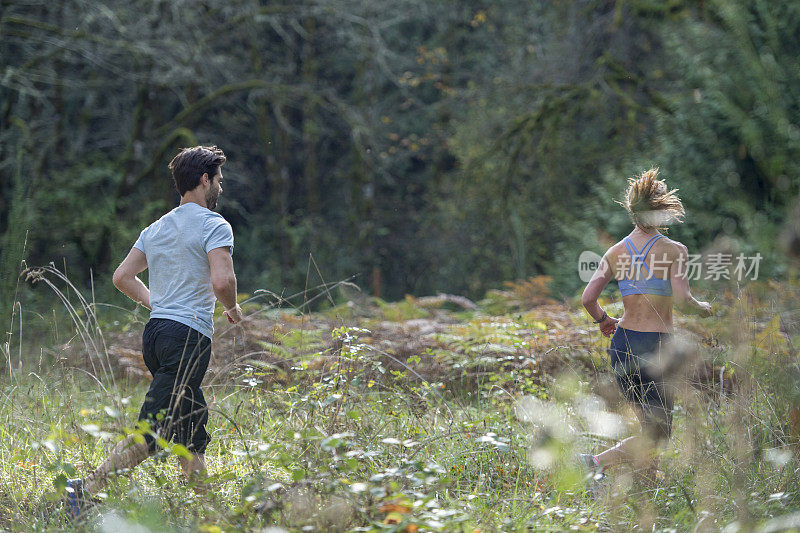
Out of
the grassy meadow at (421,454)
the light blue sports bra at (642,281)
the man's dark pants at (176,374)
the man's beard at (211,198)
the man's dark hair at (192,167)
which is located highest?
the man's dark hair at (192,167)

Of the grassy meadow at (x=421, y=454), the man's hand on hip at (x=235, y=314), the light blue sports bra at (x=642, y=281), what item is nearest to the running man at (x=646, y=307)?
the light blue sports bra at (x=642, y=281)

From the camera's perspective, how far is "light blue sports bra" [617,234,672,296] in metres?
4.35

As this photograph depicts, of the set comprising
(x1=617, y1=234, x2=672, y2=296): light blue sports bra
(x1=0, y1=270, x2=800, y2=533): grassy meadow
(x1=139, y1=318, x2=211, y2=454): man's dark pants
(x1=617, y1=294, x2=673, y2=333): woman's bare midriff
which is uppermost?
(x1=617, y1=234, x2=672, y2=296): light blue sports bra

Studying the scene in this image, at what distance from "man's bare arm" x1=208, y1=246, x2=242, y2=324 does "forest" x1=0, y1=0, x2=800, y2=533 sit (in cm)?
48

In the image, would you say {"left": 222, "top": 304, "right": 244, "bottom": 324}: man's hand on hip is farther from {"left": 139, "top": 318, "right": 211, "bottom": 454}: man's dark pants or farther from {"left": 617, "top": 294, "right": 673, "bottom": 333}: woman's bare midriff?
{"left": 617, "top": 294, "right": 673, "bottom": 333}: woman's bare midriff

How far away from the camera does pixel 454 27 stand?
71.1 feet

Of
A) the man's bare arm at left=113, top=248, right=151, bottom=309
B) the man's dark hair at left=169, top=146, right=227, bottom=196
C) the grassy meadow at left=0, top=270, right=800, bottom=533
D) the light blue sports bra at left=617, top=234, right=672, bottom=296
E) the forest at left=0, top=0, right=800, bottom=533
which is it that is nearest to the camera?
the grassy meadow at left=0, top=270, right=800, bottom=533

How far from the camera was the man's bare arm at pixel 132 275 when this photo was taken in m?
4.17

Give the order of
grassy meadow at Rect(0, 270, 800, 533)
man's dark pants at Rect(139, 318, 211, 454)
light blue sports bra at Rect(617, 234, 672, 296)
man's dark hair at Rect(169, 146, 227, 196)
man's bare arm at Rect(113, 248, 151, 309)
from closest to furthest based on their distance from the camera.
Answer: grassy meadow at Rect(0, 270, 800, 533) < man's dark pants at Rect(139, 318, 211, 454) < man's dark hair at Rect(169, 146, 227, 196) < man's bare arm at Rect(113, 248, 151, 309) < light blue sports bra at Rect(617, 234, 672, 296)

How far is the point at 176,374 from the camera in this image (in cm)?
Answer: 383

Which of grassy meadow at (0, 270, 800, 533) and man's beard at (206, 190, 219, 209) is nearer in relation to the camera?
grassy meadow at (0, 270, 800, 533)

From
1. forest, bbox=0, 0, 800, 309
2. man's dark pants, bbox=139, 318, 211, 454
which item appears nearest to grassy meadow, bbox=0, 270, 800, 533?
man's dark pants, bbox=139, 318, 211, 454

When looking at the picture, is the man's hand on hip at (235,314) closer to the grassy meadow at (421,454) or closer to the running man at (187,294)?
the running man at (187,294)

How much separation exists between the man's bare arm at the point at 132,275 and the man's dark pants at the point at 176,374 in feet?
0.92
